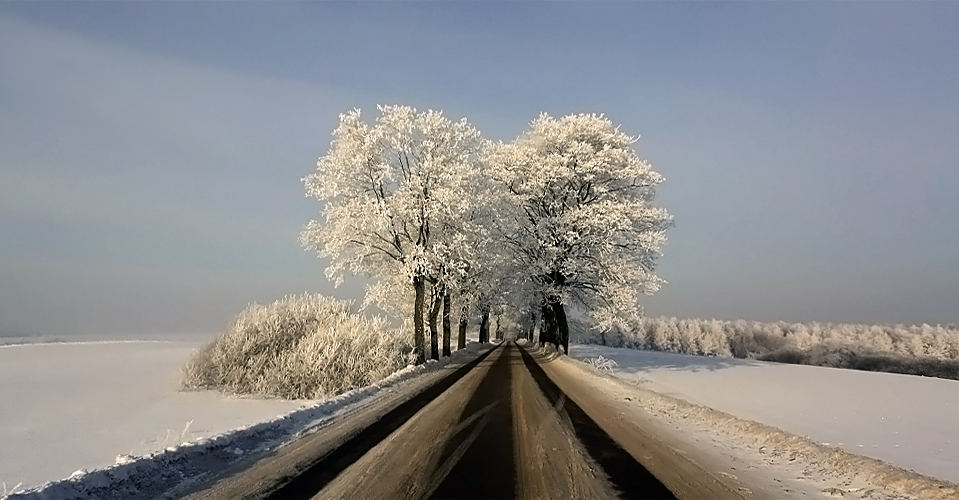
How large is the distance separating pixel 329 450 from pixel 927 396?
19.1 metres

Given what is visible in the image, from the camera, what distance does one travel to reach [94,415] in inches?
460

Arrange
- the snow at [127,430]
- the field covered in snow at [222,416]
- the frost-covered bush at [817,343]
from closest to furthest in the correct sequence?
1. the snow at [127,430]
2. the field covered in snow at [222,416]
3. the frost-covered bush at [817,343]

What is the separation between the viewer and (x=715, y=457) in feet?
25.8

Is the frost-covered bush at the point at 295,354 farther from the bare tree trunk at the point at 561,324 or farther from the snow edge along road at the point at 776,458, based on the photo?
the bare tree trunk at the point at 561,324

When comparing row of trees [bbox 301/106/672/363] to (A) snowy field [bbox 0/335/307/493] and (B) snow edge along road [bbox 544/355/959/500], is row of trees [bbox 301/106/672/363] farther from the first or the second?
(B) snow edge along road [bbox 544/355/959/500]

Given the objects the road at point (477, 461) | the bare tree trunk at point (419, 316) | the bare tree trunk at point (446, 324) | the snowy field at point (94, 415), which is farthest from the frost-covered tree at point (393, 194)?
the road at point (477, 461)

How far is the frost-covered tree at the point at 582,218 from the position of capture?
1049 inches

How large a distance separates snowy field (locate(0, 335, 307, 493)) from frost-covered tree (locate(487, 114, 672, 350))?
55.8 feet

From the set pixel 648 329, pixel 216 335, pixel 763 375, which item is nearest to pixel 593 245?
pixel 763 375

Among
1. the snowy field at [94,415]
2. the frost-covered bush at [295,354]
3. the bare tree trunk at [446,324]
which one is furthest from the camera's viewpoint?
the bare tree trunk at [446,324]

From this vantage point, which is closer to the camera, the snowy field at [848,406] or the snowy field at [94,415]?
the snowy field at [94,415]

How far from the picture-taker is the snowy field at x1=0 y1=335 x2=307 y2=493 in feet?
25.0

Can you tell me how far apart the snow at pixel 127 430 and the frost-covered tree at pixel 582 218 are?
11831 millimetres

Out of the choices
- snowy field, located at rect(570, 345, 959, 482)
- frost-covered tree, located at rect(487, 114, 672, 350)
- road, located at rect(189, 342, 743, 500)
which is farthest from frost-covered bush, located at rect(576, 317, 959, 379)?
road, located at rect(189, 342, 743, 500)
